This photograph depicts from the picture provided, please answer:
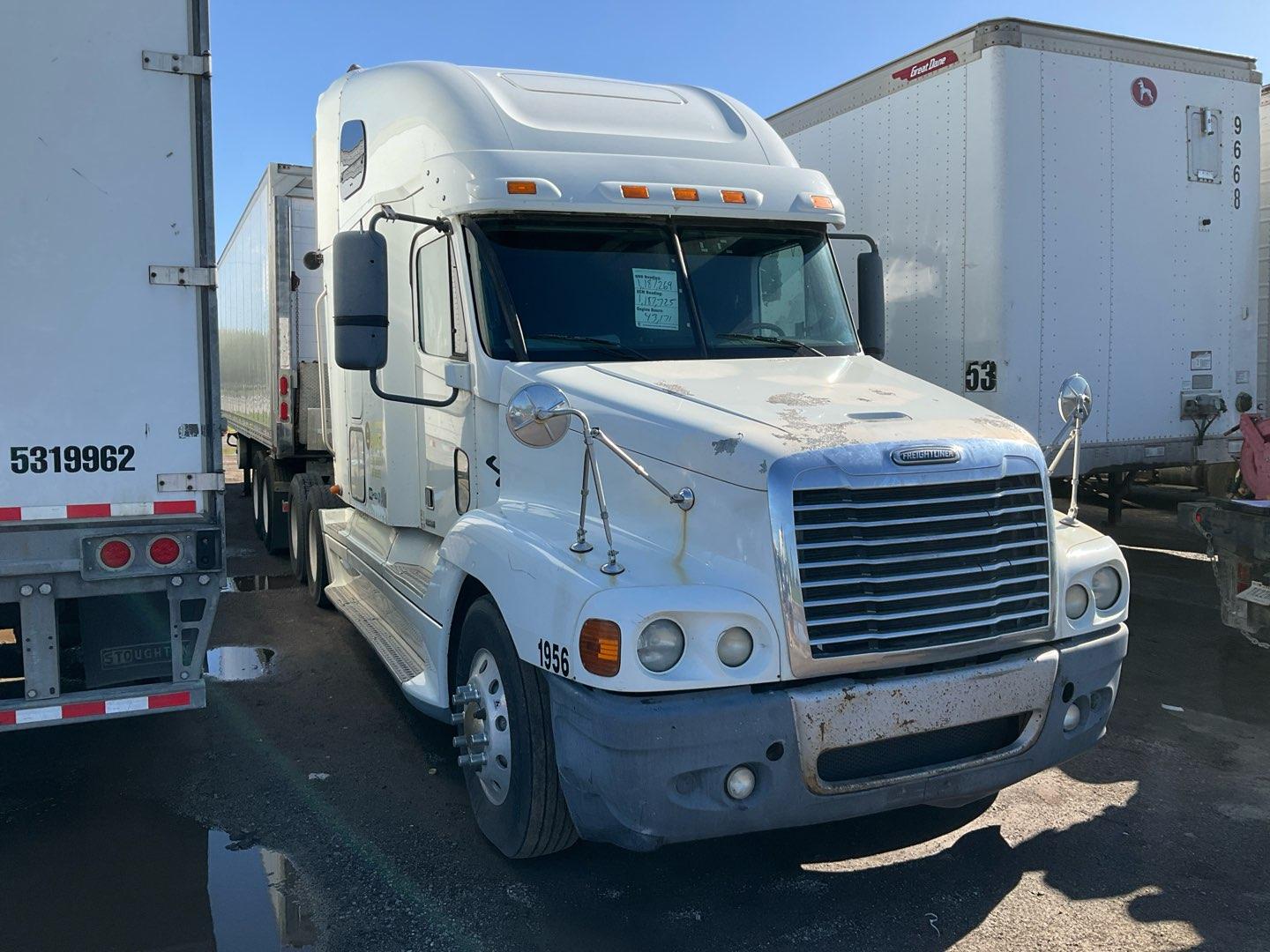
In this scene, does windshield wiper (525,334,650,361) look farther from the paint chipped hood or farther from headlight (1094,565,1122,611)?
headlight (1094,565,1122,611)

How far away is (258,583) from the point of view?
1002cm

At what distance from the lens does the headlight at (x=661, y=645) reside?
3.36 metres

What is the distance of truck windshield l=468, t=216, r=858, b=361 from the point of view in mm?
4734

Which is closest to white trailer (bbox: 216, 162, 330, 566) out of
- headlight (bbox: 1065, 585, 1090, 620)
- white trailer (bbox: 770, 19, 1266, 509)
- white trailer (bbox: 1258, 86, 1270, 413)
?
white trailer (bbox: 770, 19, 1266, 509)

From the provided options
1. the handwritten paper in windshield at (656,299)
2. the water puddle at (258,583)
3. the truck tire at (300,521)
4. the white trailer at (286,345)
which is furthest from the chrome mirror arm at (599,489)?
the water puddle at (258,583)

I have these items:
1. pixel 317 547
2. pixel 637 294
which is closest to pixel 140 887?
pixel 637 294

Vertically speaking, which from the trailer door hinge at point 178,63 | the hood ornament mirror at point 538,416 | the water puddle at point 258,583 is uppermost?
the trailer door hinge at point 178,63

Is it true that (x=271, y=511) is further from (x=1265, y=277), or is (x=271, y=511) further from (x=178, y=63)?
(x=1265, y=277)

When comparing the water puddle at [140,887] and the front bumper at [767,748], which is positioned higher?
the front bumper at [767,748]

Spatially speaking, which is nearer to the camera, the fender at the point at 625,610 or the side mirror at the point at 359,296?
the fender at the point at 625,610

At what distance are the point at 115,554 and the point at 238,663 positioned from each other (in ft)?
9.64

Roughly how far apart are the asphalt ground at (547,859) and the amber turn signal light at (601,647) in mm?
1023

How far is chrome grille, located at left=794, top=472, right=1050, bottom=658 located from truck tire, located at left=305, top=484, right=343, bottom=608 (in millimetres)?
5848

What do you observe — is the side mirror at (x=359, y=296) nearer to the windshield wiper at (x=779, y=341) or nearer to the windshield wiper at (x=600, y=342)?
the windshield wiper at (x=600, y=342)
